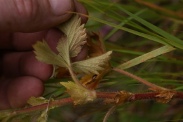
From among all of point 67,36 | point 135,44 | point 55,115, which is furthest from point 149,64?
point 67,36

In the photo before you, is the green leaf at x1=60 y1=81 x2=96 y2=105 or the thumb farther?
the thumb

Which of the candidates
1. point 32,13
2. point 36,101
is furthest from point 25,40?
point 36,101

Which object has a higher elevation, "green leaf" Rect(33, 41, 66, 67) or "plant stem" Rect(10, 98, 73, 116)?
"green leaf" Rect(33, 41, 66, 67)

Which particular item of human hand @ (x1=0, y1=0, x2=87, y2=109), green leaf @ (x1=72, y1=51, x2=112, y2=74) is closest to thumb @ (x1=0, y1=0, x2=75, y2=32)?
human hand @ (x1=0, y1=0, x2=87, y2=109)

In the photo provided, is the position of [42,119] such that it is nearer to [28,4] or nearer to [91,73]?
[91,73]

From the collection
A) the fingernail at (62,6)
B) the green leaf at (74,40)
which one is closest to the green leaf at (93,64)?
the green leaf at (74,40)

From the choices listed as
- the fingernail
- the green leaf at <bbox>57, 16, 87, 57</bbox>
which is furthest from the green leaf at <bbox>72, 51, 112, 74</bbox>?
the fingernail

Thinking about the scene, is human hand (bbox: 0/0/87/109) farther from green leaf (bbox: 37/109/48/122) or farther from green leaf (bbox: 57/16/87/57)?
green leaf (bbox: 37/109/48/122)
